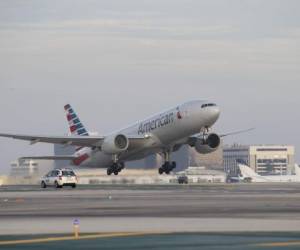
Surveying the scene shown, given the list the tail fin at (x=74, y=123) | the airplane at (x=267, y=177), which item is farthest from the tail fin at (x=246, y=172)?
the tail fin at (x=74, y=123)

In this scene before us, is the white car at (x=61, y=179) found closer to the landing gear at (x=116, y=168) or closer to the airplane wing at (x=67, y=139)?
the airplane wing at (x=67, y=139)

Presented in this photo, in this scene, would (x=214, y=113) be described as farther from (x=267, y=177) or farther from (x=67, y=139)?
(x=267, y=177)

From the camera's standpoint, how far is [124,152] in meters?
89.9

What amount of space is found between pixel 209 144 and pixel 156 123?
6125 millimetres

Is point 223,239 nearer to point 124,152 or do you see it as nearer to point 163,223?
point 163,223

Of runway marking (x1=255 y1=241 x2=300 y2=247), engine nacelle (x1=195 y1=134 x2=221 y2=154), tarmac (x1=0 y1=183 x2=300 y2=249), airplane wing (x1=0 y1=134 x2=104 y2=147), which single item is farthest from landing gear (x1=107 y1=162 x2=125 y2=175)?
runway marking (x1=255 y1=241 x2=300 y2=247)

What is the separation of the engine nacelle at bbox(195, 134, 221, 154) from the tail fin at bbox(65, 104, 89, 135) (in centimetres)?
1769

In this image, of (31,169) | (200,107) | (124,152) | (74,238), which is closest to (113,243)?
(74,238)

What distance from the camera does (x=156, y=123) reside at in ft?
286

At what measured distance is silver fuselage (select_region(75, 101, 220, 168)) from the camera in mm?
83062

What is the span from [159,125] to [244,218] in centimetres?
5256

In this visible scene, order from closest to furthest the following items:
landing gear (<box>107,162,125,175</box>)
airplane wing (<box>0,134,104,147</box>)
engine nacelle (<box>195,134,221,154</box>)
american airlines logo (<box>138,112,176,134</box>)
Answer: american airlines logo (<box>138,112,176,134</box>)
engine nacelle (<box>195,134,221,154</box>)
landing gear (<box>107,162,125,175</box>)
airplane wing (<box>0,134,104,147</box>)

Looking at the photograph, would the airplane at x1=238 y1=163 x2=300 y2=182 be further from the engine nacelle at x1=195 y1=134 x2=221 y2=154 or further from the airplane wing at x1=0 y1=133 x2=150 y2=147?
the engine nacelle at x1=195 y1=134 x2=221 y2=154

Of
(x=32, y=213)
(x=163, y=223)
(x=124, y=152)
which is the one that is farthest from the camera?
(x=124, y=152)
